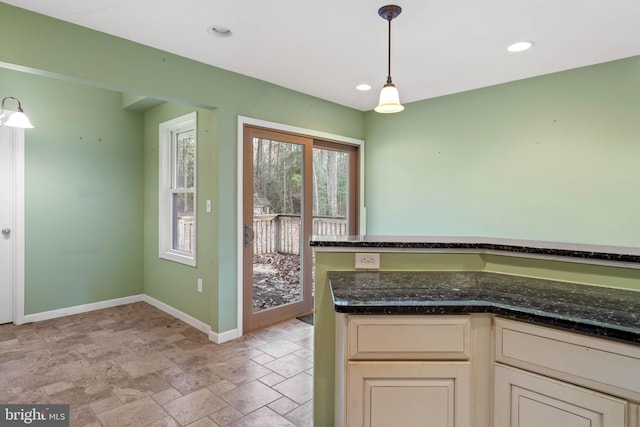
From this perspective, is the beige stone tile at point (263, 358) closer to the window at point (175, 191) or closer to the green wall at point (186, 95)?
the green wall at point (186, 95)

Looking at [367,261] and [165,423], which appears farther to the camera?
[165,423]

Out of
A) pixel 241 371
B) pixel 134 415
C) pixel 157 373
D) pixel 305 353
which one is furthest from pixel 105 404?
pixel 305 353

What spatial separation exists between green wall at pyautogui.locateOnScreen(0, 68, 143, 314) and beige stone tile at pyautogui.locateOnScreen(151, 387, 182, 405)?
2378mm

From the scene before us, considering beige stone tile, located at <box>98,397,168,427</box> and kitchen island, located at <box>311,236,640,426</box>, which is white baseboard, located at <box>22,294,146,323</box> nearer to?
beige stone tile, located at <box>98,397,168,427</box>

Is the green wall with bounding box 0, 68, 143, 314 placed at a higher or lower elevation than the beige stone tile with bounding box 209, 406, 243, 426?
higher

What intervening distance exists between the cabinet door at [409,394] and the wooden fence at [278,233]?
7.68 feet

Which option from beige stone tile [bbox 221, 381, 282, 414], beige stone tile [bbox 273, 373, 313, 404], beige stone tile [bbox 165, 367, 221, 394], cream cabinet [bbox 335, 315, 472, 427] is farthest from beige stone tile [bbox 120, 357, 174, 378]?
cream cabinet [bbox 335, 315, 472, 427]

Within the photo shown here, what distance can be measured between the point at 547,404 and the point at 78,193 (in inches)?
181

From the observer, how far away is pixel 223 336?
10.2 feet

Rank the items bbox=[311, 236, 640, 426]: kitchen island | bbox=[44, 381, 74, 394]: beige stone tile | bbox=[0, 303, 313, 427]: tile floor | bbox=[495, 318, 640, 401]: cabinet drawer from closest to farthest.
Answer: bbox=[495, 318, 640, 401]: cabinet drawer < bbox=[311, 236, 640, 426]: kitchen island < bbox=[0, 303, 313, 427]: tile floor < bbox=[44, 381, 74, 394]: beige stone tile

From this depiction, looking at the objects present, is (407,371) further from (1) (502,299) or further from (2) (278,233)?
(2) (278,233)

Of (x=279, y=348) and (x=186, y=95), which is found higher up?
(x=186, y=95)

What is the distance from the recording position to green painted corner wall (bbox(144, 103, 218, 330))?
3197 millimetres

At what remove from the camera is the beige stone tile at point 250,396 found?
2129 mm
